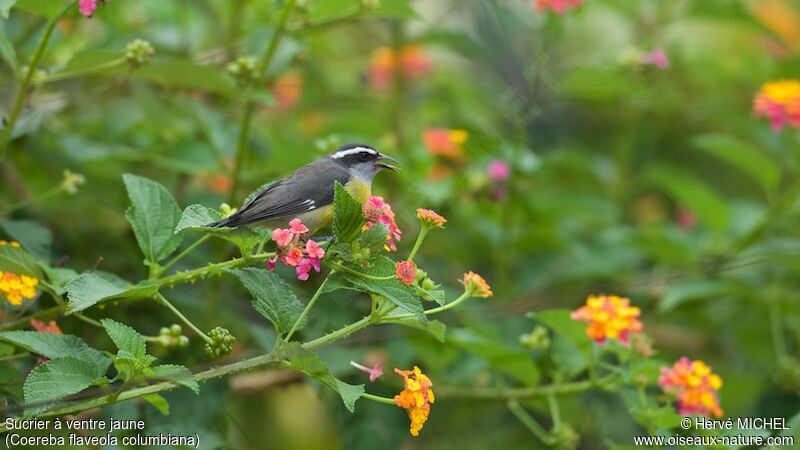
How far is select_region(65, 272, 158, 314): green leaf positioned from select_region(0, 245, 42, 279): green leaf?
20cm

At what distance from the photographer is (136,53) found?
2.32 meters

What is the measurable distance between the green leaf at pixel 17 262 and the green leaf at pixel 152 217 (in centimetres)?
22

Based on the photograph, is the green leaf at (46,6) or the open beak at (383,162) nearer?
the green leaf at (46,6)

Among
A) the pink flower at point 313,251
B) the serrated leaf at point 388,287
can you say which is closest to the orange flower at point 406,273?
the serrated leaf at point 388,287

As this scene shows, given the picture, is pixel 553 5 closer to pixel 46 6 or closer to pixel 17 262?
pixel 46 6

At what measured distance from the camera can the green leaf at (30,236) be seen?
7.82ft

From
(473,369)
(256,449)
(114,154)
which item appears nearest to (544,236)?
(473,369)

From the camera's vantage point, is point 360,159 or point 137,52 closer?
point 137,52

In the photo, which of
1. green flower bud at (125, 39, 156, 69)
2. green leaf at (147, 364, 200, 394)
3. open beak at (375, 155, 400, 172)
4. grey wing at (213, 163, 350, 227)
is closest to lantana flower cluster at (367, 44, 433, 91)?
open beak at (375, 155, 400, 172)

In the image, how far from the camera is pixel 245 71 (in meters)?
2.63

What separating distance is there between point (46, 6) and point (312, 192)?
715mm

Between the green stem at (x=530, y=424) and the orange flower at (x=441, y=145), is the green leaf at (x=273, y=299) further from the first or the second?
the orange flower at (x=441, y=145)

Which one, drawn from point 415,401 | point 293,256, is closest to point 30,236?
point 293,256

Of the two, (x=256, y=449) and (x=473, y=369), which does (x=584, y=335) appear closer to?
(x=473, y=369)
